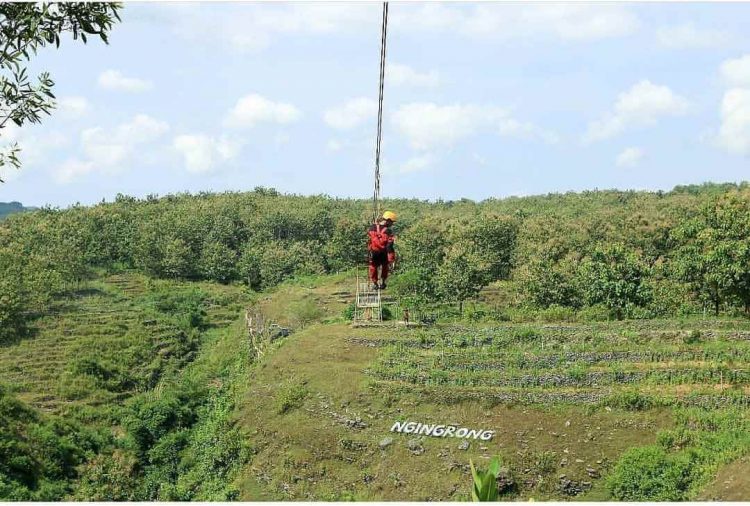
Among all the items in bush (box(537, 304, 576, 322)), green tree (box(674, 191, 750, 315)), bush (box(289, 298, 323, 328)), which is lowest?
bush (box(289, 298, 323, 328))

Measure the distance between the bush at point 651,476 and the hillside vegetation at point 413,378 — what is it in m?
0.06

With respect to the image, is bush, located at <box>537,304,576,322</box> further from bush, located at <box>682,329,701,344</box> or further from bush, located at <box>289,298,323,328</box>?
bush, located at <box>289,298,323,328</box>

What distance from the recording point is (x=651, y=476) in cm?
2086

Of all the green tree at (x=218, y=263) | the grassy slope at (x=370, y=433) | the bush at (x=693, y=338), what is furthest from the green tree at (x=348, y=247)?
the bush at (x=693, y=338)

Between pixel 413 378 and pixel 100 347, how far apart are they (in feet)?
78.3

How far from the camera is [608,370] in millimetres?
26625

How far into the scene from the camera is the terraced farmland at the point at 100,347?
3950 cm

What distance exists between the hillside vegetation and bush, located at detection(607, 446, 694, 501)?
0.20 feet

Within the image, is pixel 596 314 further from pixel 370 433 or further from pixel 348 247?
pixel 348 247

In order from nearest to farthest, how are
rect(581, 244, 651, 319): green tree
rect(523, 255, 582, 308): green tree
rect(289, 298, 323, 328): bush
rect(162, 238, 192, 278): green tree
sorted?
rect(581, 244, 651, 319): green tree → rect(523, 255, 582, 308): green tree → rect(289, 298, 323, 328): bush → rect(162, 238, 192, 278): green tree

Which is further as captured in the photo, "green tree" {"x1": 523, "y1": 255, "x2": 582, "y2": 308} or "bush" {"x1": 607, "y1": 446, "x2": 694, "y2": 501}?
"green tree" {"x1": 523, "y1": 255, "x2": 582, "y2": 308}

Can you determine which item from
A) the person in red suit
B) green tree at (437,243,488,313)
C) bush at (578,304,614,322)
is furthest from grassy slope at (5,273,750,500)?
the person in red suit

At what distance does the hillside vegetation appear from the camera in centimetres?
2344

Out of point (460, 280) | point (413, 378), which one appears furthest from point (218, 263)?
point (413, 378)
